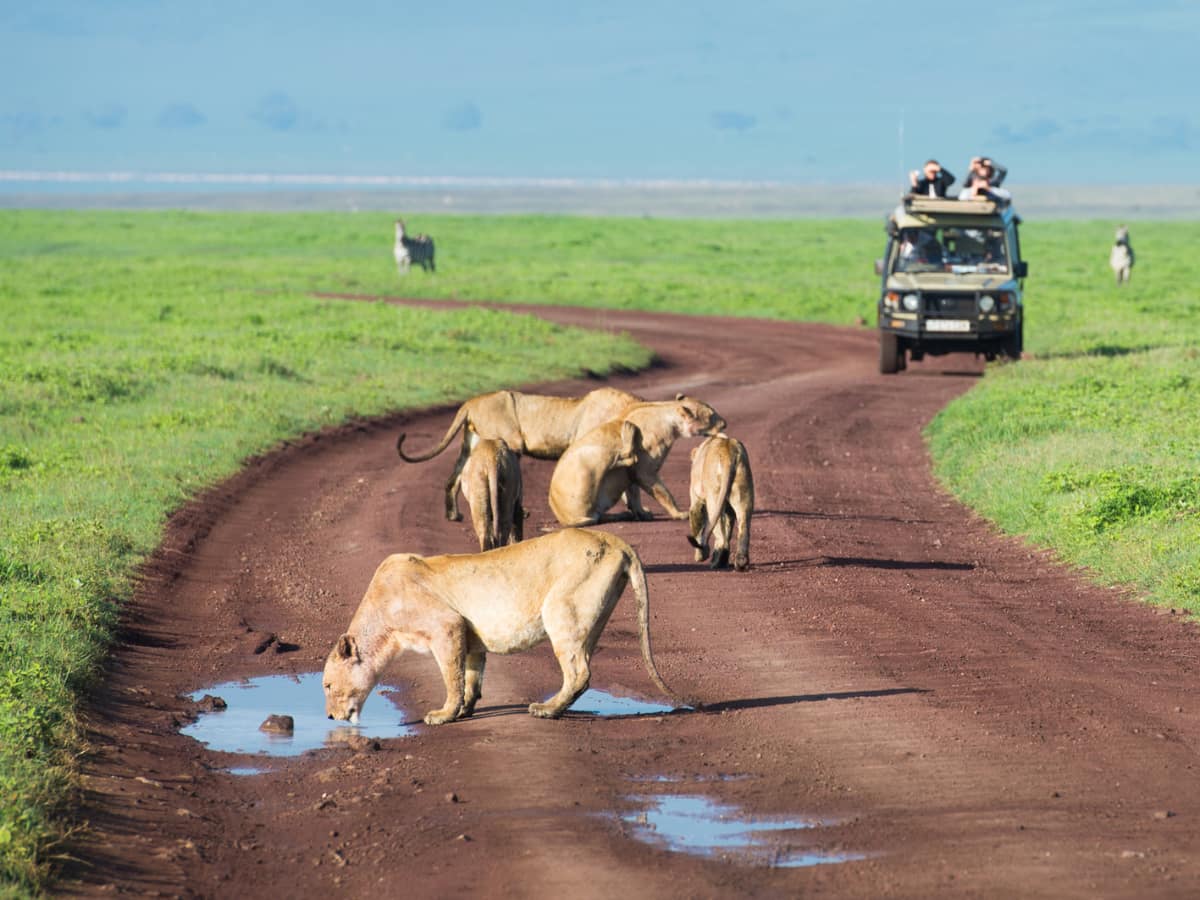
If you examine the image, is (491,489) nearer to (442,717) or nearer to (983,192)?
(442,717)

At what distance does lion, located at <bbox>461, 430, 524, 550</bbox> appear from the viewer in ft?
40.8

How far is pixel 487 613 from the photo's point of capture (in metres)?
8.73

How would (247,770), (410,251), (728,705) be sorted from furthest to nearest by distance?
(410,251) → (728,705) → (247,770)

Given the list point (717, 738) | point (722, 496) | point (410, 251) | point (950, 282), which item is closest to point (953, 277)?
point (950, 282)

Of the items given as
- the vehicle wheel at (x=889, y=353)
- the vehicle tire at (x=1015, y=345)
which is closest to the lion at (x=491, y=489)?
the vehicle wheel at (x=889, y=353)

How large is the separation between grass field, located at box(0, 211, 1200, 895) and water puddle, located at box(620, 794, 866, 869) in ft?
7.72

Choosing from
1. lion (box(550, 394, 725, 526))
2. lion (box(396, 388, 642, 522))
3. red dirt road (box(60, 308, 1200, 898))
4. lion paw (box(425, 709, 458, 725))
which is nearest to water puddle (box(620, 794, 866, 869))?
red dirt road (box(60, 308, 1200, 898))

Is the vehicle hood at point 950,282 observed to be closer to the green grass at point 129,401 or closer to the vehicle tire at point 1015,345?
the vehicle tire at point 1015,345

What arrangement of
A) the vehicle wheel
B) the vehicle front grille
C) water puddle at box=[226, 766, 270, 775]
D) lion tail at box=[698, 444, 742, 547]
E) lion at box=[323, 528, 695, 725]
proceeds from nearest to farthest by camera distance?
water puddle at box=[226, 766, 270, 775] < lion at box=[323, 528, 695, 725] < lion tail at box=[698, 444, 742, 547] < the vehicle front grille < the vehicle wheel

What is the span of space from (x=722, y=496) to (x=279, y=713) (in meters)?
4.05

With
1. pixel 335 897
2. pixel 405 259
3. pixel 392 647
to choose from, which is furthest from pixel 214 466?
pixel 405 259

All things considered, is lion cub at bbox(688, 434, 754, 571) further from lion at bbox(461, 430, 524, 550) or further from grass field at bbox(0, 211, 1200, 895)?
grass field at bbox(0, 211, 1200, 895)

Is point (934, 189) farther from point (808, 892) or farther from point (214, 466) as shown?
point (808, 892)

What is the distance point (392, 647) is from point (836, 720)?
223cm
